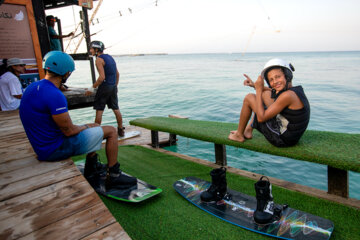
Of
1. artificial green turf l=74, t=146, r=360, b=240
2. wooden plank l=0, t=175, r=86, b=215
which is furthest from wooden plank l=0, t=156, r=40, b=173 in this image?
artificial green turf l=74, t=146, r=360, b=240

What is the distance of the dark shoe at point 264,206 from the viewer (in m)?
2.78

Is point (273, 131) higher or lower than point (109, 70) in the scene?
lower

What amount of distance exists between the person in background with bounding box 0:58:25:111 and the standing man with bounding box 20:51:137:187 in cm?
407

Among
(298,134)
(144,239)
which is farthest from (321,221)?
(144,239)

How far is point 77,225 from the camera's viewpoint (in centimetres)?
197

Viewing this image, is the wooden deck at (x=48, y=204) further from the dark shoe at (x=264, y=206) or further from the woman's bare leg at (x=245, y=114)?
the woman's bare leg at (x=245, y=114)

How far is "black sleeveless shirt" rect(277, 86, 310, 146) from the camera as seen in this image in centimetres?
331

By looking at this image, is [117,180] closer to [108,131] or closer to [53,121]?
[108,131]

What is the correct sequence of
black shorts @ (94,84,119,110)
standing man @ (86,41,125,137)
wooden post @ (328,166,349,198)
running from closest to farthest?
wooden post @ (328,166,349,198) < standing man @ (86,41,125,137) < black shorts @ (94,84,119,110)

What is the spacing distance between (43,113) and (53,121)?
0.51ft

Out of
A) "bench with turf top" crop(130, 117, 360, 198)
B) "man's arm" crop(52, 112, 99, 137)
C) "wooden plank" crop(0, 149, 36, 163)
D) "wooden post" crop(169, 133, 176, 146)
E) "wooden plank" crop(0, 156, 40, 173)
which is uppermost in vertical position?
"man's arm" crop(52, 112, 99, 137)

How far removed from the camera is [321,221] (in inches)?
108

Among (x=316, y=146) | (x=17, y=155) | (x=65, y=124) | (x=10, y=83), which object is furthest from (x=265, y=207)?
(x=10, y=83)

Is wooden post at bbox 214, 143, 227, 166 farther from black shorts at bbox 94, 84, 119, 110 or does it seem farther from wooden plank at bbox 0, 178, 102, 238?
black shorts at bbox 94, 84, 119, 110
